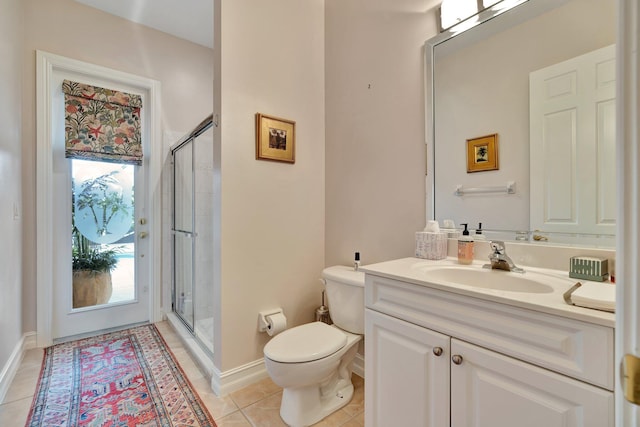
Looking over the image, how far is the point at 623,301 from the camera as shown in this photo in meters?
0.37

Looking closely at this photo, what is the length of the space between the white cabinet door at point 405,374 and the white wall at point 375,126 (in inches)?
24.3

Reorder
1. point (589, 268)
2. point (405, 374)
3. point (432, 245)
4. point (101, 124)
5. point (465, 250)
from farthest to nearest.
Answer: point (101, 124)
point (432, 245)
point (465, 250)
point (405, 374)
point (589, 268)

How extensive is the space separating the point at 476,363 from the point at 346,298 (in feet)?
2.78

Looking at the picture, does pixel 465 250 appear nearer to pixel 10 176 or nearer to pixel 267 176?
pixel 267 176

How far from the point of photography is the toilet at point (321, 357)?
1.37 m

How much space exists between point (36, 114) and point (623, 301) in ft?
10.9

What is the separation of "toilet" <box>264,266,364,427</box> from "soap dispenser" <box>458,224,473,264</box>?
1.75ft

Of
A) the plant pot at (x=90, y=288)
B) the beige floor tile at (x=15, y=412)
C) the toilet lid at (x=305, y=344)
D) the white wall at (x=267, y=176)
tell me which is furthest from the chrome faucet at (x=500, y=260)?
the plant pot at (x=90, y=288)

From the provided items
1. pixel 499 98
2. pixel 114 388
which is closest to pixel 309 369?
pixel 114 388

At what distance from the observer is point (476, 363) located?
2.89 ft

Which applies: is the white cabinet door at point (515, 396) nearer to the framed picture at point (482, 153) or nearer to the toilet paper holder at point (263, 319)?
the framed picture at point (482, 153)

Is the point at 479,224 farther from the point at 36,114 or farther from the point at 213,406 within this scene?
the point at 36,114

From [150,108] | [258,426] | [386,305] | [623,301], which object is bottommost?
[258,426]

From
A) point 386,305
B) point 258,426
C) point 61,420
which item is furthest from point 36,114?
point 386,305
